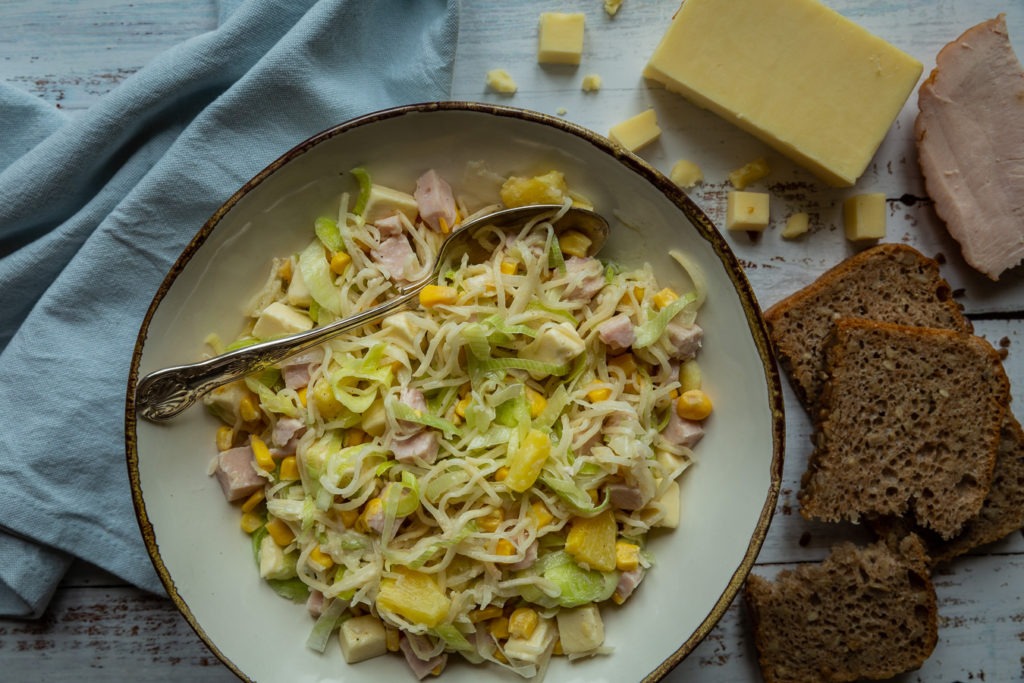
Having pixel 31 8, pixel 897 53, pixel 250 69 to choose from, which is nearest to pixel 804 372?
pixel 897 53

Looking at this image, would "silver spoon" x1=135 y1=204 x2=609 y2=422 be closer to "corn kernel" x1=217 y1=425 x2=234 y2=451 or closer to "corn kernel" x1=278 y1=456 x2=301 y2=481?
"corn kernel" x1=217 y1=425 x2=234 y2=451

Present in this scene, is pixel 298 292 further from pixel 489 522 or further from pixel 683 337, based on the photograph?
pixel 683 337

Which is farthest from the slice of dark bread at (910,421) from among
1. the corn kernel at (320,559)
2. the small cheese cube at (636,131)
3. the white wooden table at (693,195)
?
the corn kernel at (320,559)

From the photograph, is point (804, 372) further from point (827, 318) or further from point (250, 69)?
point (250, 69)

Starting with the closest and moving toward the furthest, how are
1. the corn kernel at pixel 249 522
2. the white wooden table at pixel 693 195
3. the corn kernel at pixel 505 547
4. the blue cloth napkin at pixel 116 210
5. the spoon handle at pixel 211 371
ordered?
the spoon handle at pixel 211 371 → the corn kernel at pixel 505 547 → the corn kernel at pixel 249 522 → the blue cloth napkin at pixel 116 210 → the white wooden table at pixel 693 195

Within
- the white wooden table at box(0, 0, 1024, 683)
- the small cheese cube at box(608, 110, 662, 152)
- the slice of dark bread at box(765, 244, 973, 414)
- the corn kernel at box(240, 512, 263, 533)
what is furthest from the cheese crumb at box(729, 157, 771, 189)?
the corn kernel at box(240, 512, 263, 533)

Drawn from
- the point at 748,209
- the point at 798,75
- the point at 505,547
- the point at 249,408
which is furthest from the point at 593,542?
the point at 798,75

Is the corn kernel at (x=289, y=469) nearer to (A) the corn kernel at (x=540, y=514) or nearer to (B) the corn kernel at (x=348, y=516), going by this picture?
(B) the corn kernel at (x=348, y=516)
